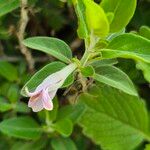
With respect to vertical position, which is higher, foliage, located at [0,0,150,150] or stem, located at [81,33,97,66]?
stem, located at [81,33,97,66]

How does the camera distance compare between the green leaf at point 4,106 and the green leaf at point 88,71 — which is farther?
the green leaf at point 4,106

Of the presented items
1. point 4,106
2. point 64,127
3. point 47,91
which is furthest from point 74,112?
point 47,91

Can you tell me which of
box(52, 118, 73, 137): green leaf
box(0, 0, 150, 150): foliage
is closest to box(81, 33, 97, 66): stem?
box(0, 0, 150, 150): foliage

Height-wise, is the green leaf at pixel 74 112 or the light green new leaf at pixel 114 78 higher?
the light green new leaf at pixel 114 78

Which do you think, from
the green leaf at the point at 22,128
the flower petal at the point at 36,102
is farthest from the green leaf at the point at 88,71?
the green leaf at the point at 22,128

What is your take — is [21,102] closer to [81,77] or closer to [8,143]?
[8,143]

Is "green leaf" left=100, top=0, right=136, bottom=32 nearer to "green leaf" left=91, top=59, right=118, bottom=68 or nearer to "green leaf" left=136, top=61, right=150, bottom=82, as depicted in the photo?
"green leaf" left=91, top=59, right=118, bottom=68

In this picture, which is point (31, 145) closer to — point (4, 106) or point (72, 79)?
point (4, 106)

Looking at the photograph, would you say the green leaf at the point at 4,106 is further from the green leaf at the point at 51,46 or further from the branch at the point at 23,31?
the green leaf at the point at 51,46
